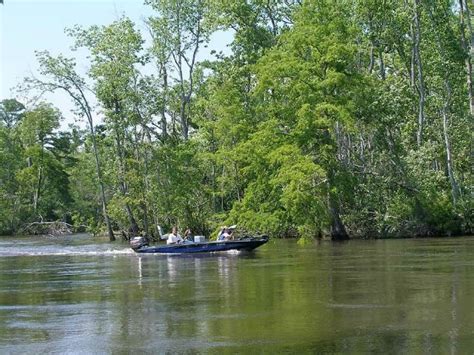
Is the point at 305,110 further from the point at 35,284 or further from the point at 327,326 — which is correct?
the point at 327,326

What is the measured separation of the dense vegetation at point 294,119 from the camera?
42438 mm

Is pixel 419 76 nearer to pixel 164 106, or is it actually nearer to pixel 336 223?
pixel 336 223

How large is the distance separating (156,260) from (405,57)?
86.8 ft

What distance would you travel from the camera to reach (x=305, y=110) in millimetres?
42031

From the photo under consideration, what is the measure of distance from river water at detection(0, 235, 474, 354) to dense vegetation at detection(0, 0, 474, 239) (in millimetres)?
11440

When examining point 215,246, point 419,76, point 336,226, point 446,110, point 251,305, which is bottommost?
point 251,305

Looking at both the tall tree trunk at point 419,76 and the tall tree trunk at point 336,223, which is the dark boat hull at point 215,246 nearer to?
the tall tree trunk at point 336,223

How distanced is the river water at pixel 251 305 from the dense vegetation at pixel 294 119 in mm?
11440

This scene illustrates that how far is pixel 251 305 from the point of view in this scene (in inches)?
684

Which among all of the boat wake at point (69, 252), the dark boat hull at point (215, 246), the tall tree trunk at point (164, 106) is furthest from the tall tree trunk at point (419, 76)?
the boat wake at point (69, 252)

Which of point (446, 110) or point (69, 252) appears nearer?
point (69, 252)

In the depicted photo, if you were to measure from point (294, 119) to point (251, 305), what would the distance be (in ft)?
91.8

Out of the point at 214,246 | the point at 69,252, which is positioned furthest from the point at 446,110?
the point at 69,252

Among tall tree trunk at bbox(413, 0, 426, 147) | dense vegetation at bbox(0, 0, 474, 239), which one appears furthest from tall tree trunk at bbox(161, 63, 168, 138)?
tall tree trunk at bbox(413, 0, 426, 147)
